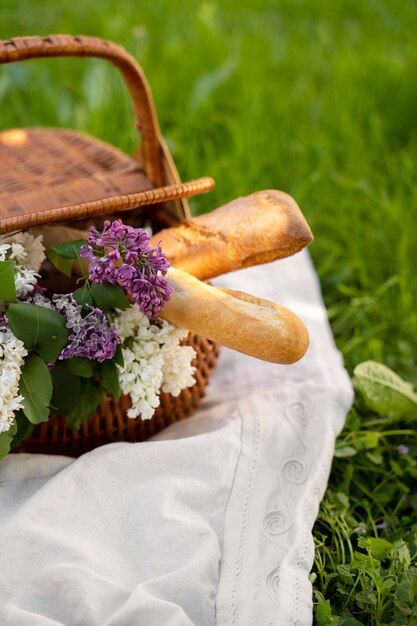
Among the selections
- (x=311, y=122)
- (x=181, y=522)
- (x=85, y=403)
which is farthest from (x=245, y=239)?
(x=311, y=122)

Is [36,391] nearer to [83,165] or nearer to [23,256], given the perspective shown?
[23,256]

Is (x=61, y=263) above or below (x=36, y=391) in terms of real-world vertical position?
above

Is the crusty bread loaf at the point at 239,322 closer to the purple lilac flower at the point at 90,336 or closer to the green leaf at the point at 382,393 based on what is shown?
the purple lilac flower at the point at 90,336

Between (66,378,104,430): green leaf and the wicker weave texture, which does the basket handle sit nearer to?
the wicker weave texture

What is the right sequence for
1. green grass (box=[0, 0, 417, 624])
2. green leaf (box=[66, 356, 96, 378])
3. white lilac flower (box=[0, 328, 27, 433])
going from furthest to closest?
1. green grass (box=[0, 0, 417, 624])
2. green leaf (box=[66, 356, 96, 378])
3. white lilac flower (box=[0, 328, 27, 433])

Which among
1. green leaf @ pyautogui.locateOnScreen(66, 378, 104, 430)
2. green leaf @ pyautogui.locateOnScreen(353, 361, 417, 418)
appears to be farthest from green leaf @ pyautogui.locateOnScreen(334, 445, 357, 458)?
green leaf @ pyautogui.locateOnScreen(66, 378, 104, 430)

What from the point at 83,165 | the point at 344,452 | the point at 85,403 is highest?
the point at 83,165
